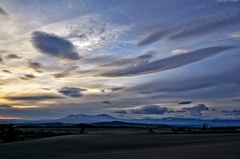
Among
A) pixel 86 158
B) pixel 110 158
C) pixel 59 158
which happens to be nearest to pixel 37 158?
pixel 59 158

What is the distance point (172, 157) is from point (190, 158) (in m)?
1.72

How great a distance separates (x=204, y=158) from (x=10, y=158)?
1672 centimetres

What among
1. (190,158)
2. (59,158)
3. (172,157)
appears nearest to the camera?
(190,158)

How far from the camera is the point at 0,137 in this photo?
63.5m

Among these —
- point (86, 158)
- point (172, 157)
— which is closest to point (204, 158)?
point (172, 157)

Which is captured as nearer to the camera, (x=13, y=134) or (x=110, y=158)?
(x=110, y=158)

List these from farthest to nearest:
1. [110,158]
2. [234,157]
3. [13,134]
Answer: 1. [13,134]
2. [110,158]
3. [234,157]

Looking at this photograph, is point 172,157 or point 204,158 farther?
point 172,157

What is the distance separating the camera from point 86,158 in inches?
1003

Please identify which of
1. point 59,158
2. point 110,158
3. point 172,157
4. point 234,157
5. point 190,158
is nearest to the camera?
point 234,157

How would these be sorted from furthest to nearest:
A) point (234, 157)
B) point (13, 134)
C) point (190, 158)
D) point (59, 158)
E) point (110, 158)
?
1. point (13, 134)
2. point (59, 158)
3. point (110, 158)
4. point (190, 158)
5. point (234, 157)

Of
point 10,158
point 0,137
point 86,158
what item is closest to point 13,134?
point 0,137

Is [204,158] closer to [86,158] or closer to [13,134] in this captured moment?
[86,158]

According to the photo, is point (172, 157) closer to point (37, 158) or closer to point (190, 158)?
point (190, 158)
